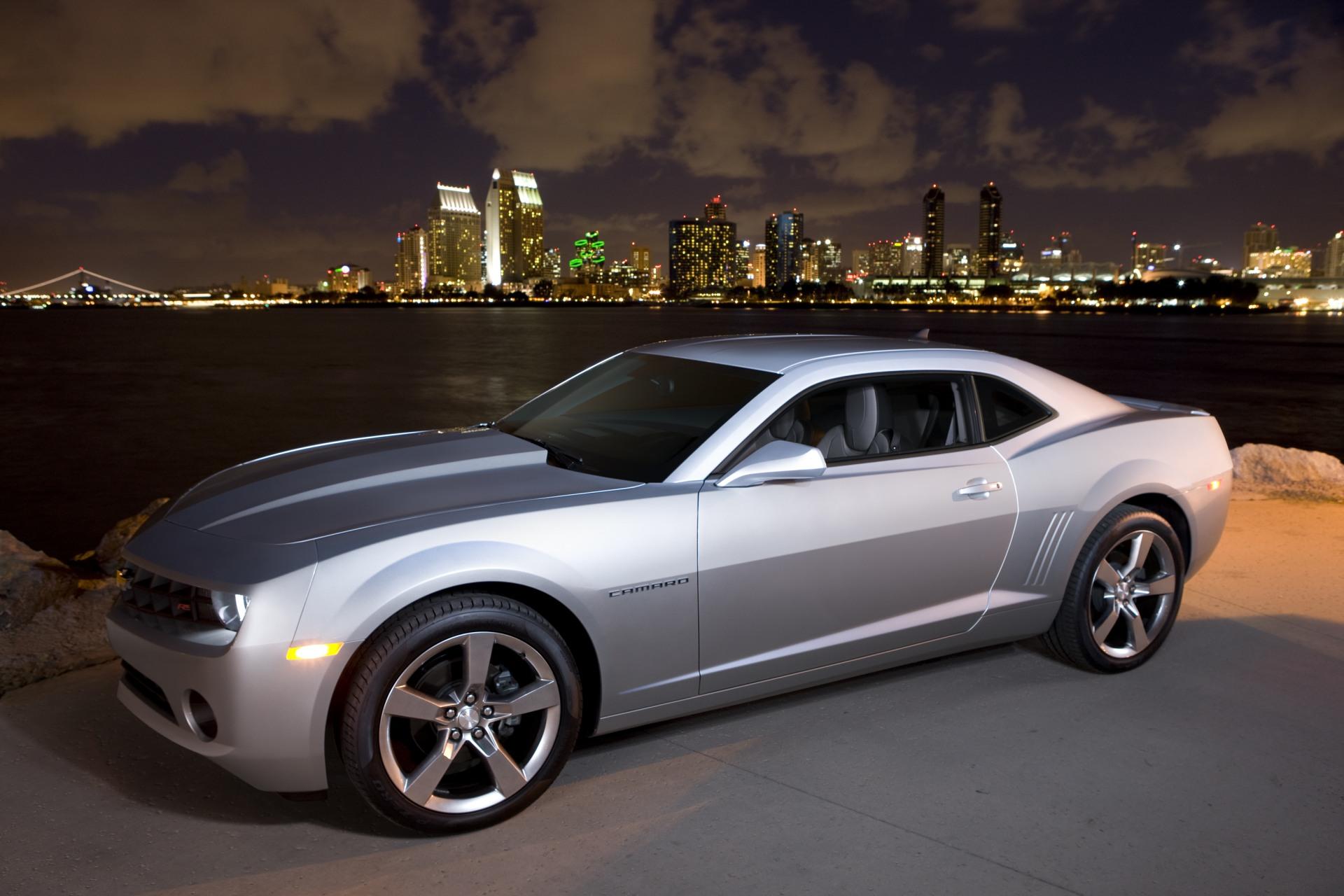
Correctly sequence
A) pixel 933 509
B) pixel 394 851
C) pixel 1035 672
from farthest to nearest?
pixel 1035 672
pixel 933 509
pixel 394 851

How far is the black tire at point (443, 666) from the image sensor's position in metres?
2.79

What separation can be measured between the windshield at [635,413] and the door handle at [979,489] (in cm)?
86

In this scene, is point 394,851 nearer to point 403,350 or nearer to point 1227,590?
point 1227,590

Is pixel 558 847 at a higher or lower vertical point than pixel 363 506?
lower

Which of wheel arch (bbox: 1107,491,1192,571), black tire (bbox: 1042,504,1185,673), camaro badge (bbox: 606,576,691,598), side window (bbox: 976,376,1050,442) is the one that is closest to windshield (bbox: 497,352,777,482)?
camaro badge (bbox: 606,576,691,598)

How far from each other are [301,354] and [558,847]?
52.8 meters

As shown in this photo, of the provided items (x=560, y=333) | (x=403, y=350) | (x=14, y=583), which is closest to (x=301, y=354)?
(x=403, y=350)

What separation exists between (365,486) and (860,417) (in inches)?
76.3

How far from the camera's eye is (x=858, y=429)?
13.4 feet

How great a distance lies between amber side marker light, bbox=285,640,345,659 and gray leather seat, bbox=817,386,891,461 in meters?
2.06

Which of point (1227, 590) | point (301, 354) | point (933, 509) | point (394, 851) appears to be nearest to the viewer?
point (394, 851)

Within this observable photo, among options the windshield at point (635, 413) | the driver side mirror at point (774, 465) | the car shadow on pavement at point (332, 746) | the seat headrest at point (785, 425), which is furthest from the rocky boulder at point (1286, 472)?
the driver side mirror at point (774, 465)

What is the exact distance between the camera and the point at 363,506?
3.09 metres

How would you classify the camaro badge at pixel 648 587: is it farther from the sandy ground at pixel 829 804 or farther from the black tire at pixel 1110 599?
the black tire at pixel 1110 599
